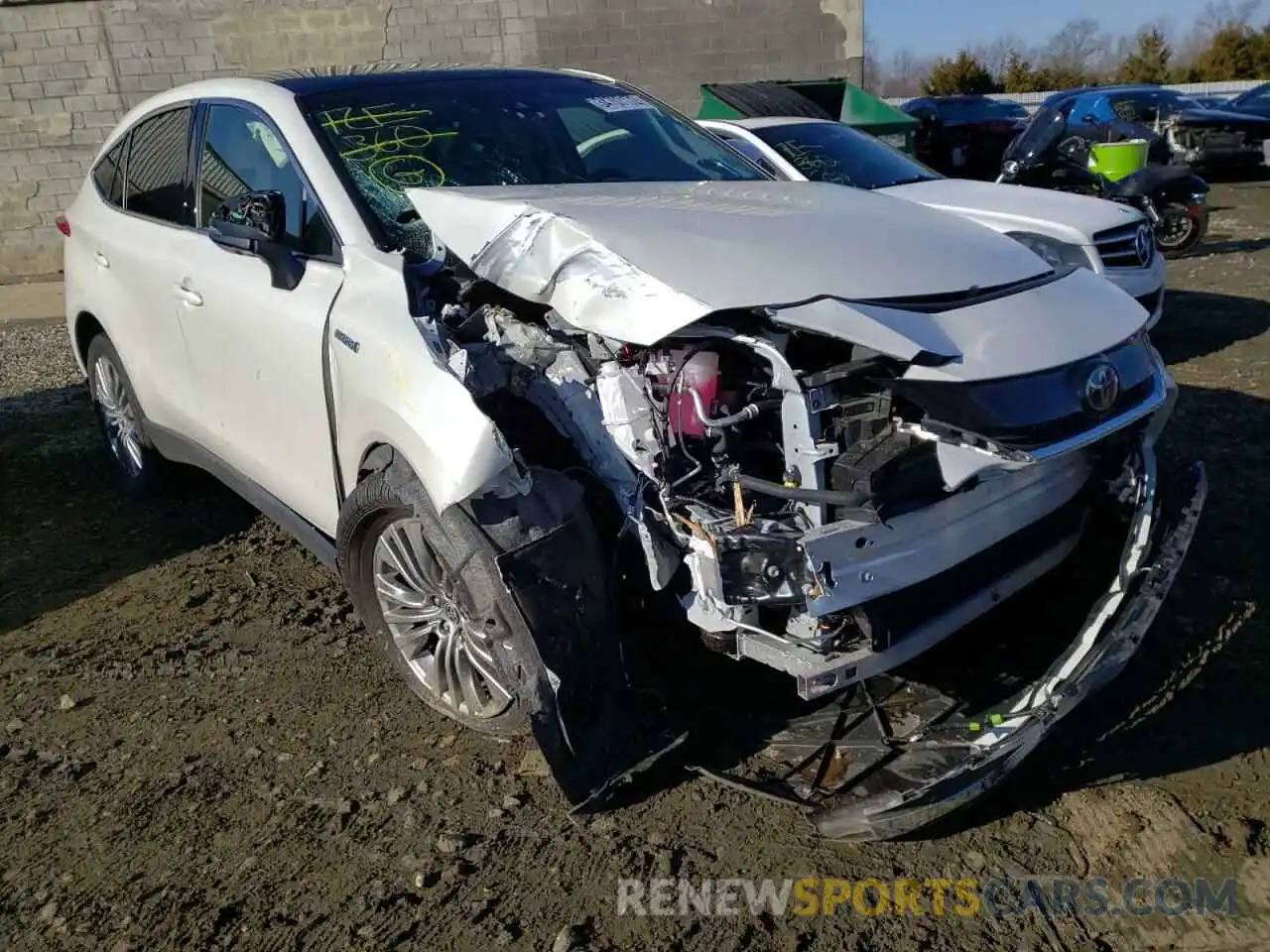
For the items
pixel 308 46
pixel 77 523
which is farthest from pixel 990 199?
pixel 308 46

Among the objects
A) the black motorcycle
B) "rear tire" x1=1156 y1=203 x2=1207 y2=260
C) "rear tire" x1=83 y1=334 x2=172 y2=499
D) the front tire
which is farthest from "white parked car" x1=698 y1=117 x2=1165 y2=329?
"rear tire" x1=1156 y1=203 x2=1207 y2=260

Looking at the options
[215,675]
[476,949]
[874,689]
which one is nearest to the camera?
[476,949]

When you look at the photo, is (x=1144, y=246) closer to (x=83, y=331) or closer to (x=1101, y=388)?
(x=1101, y=388)

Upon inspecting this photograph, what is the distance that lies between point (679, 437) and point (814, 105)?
878 cm

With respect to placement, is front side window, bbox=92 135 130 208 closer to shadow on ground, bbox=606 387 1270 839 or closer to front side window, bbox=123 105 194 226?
front side window, bbox=123 105 194 226

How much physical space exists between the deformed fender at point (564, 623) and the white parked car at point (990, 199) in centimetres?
335

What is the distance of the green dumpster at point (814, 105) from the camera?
10.0 metres

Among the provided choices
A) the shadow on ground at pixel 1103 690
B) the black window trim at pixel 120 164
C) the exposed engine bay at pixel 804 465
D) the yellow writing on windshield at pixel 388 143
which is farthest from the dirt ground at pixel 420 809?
the black window trim at pixel 120 164

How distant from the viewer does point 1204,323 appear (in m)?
7.70

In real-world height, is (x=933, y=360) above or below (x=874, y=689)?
above

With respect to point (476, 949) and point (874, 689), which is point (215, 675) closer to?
point (476, 949)

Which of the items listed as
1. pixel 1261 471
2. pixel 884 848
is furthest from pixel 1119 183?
pixel 884 848

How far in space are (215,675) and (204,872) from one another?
108 cm

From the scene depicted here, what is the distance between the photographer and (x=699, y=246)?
2789mm
